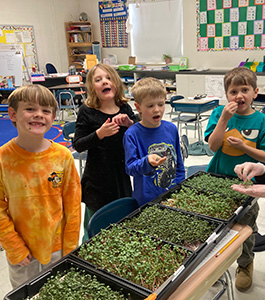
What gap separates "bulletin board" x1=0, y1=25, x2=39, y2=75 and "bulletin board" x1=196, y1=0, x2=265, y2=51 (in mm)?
5315

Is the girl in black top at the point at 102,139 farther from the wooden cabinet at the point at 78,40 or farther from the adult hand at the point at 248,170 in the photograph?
the wooden cabinet at the point at 78,40

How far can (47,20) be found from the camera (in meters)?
10.6

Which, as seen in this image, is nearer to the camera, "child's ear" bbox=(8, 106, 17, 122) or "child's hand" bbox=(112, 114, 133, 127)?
"child's ear" bbox=(8, 106, 17, 122)

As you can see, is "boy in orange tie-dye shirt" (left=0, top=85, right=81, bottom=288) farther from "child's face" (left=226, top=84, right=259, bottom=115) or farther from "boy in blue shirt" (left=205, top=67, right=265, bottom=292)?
"child's face" (left=226, top=84, right=259, bottom=115)

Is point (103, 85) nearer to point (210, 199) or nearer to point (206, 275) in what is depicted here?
point (210, 199)

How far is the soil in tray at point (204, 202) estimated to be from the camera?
4.84 ft

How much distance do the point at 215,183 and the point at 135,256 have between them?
75 cm

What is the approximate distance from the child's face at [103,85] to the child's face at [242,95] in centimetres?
69

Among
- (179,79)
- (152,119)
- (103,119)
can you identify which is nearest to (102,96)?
(103,119)

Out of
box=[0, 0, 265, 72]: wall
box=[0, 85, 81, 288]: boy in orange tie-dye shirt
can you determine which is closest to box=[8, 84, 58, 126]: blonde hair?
box=[0, 85, 81, 288]: boy in orange tie-dye shirt

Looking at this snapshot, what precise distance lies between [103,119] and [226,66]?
714 centimetres

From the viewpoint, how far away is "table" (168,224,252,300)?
1109 mm

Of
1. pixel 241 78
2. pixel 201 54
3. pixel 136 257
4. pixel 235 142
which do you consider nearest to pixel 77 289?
pixel 136 257

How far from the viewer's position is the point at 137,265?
3.61 ft
